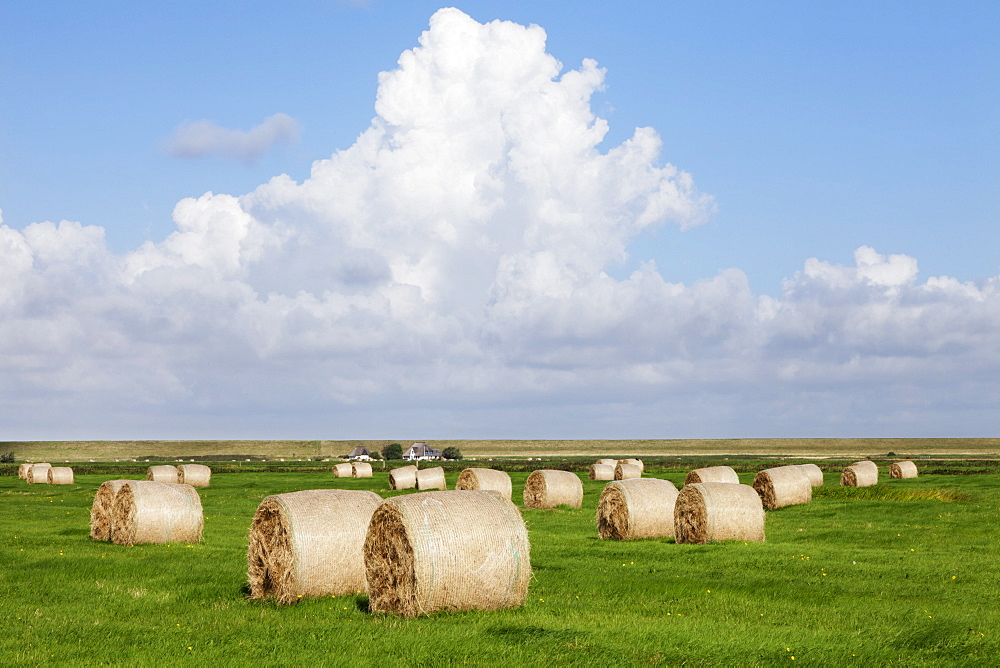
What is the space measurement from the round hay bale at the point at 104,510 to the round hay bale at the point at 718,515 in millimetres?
15893

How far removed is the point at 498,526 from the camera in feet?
51.7

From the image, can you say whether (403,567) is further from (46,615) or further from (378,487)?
(378,487)

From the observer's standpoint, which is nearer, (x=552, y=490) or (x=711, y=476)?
(x=552, y=490)

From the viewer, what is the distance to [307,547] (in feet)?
55.7

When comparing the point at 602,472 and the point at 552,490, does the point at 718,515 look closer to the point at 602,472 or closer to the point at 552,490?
the point at 552,490

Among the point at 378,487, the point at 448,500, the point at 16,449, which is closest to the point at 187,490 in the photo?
the point at 448,500

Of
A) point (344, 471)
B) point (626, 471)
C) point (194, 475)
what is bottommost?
point (626, 471)

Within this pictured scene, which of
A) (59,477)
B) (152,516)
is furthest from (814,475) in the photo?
(59,477)

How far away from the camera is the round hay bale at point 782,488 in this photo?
3881 centimetres

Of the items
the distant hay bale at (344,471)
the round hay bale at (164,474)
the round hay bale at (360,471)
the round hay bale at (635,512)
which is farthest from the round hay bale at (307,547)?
the round hay bale at (360,471)

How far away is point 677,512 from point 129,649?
57.1 feet

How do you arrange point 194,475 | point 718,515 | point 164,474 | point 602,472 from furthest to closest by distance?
point 602,472 → point 194,475 → point 164,474 → point 718,515

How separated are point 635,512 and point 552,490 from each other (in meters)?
12.9

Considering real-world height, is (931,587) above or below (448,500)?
below
